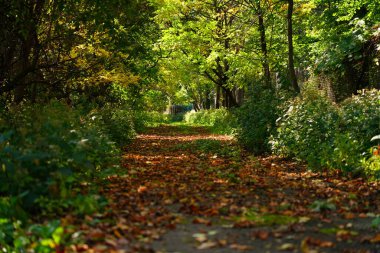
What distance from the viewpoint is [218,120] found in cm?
2742

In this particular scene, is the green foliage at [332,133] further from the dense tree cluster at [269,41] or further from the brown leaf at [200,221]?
the dense tree cluster at [269,41]

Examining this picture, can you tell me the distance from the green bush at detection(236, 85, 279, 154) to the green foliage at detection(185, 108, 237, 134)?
3.43m

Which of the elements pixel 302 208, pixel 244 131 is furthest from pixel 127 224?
pixel 244 131

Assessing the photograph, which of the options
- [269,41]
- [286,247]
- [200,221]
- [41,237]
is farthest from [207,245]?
[269,41]

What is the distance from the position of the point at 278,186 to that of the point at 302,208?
1740 mm

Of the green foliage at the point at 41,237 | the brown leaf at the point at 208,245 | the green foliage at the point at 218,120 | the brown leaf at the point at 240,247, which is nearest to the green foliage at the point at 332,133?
the brown leaf at the point at 240,247

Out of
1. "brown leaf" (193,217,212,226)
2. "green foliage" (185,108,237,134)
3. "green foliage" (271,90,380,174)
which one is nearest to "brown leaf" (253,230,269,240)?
"brown leaf" (193,217,212,226)

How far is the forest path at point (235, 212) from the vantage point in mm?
4555

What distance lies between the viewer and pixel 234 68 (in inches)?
918

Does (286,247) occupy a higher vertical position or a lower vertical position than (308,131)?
lower

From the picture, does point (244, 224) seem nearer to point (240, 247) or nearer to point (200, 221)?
point (200, 221)

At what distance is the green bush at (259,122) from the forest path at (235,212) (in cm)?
294

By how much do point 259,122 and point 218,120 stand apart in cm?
1417

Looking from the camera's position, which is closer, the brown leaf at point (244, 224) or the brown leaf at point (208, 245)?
the brown leaf at point (208, 245)
